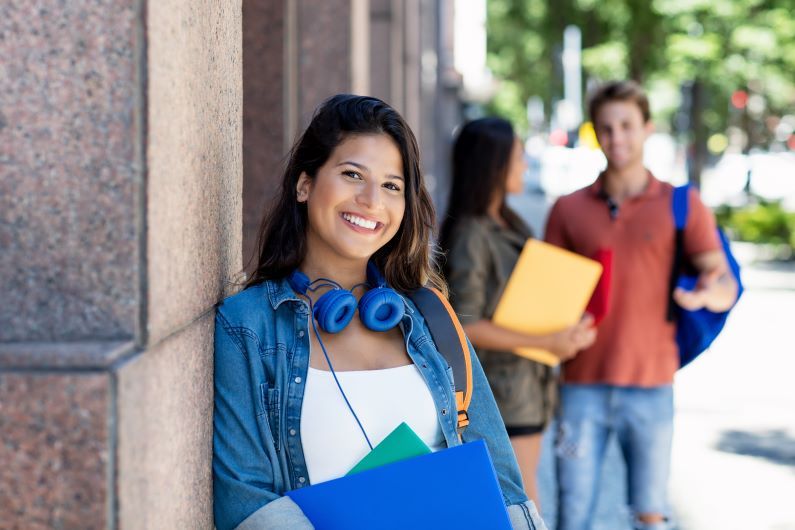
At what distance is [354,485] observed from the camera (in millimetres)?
2104

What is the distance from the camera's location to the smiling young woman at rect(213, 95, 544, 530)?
226 centimetres

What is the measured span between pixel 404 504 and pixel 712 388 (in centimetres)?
837

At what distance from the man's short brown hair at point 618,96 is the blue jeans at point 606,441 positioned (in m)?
1.13

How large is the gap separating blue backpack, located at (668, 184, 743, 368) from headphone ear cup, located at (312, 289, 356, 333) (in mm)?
2407

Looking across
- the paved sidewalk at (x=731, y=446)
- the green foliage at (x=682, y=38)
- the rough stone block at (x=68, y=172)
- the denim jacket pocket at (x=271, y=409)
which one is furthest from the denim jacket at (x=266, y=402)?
the green foliage at (x=682, y=38)

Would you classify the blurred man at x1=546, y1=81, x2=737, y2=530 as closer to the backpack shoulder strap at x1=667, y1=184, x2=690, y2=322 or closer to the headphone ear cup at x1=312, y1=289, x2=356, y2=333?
the backpack shoulder strap at x1=667, y1=184, x2=690, y2=322

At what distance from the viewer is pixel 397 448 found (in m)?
2.22

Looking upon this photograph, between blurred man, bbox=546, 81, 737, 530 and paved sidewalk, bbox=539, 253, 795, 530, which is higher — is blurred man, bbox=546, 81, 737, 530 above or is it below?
above

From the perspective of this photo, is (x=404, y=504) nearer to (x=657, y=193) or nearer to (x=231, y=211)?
(x=231, y=211)

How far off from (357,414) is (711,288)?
248 centimetres

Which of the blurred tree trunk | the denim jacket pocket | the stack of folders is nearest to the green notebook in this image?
the stack of folders

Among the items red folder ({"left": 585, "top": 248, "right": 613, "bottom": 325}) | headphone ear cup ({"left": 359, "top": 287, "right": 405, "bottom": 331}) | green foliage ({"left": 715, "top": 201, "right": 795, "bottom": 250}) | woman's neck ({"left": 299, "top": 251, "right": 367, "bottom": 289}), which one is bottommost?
green foliage ({"left": 715, "top": 201, "right": 795, "bottom": 250})

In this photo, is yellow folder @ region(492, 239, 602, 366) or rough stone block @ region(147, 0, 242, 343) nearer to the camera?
rough stone block @ region(147, 0, 242, 343)

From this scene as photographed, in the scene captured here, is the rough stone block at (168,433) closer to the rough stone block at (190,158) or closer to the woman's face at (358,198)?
the rough stone block at (190,158)
